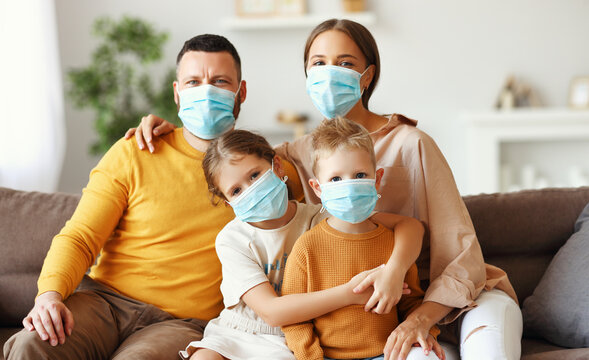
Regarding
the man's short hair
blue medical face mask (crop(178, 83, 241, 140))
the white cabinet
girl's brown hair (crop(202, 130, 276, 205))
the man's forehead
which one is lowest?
the white cabinet

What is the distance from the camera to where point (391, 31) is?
15.9 ft

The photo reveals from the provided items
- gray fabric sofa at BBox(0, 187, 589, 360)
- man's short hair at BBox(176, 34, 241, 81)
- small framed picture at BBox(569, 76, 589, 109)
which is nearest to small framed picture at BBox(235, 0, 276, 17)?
small framed picture at BBox(569, 76, 589, 109)

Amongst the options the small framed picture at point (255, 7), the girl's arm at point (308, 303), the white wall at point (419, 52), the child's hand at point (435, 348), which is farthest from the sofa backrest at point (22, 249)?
the small framed picture at point (255, 7)

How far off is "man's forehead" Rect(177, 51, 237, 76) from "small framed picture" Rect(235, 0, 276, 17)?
3025mm

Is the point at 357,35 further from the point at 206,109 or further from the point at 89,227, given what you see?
the point at 89,227

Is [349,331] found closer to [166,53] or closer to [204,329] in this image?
[204,329]

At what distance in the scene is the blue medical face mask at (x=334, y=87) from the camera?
1.81 meters

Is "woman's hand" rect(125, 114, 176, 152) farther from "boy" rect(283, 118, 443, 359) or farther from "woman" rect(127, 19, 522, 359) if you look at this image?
"boy" rect(283, 118, 443, 359)

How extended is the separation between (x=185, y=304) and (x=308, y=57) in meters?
0.86

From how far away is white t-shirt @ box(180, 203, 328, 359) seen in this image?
1.55m

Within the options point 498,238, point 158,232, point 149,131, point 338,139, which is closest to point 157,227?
point 158,232

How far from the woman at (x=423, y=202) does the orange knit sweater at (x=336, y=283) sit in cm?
7

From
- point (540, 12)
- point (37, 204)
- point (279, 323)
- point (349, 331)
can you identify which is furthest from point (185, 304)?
point (540, 12)

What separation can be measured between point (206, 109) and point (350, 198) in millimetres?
614
